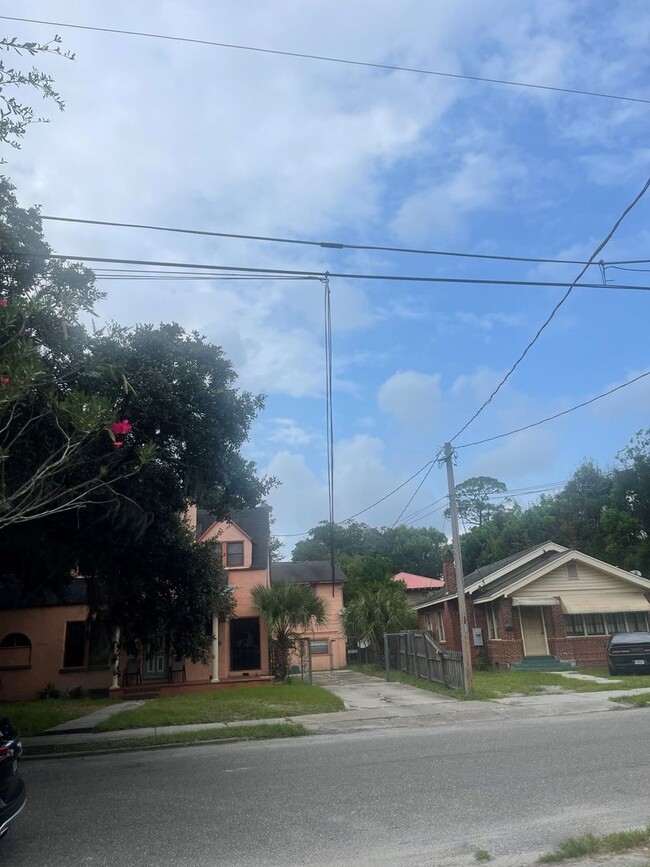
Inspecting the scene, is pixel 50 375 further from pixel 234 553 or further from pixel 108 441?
pixel 234 553

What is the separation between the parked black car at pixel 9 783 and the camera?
5.30 meters

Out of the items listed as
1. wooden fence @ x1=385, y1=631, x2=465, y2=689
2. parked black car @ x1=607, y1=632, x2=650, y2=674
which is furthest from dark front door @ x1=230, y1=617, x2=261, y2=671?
parked black car @ x1=607, y1=632, x2=650, y2=674

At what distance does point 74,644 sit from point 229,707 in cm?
1071

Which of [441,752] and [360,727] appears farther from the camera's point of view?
[360,727]

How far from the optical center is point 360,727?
13297mm

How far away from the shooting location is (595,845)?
5.13 meters

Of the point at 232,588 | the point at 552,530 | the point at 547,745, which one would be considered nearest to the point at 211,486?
the point at 547,745

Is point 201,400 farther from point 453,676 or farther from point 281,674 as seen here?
point 281,674

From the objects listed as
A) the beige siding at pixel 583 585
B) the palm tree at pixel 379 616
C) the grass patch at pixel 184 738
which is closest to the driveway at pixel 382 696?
the palm tree at pixel 379 616

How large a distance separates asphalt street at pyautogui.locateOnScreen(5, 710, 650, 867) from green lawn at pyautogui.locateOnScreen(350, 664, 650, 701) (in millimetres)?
7027

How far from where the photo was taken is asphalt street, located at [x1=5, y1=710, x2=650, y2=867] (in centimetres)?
556

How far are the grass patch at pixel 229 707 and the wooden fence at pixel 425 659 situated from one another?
3.36m

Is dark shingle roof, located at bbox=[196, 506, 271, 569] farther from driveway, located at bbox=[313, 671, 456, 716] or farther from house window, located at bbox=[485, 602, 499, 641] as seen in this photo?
house window, located at bbox=[485, 602, 499, 641]

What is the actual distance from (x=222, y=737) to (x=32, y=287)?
8327 millimetres
